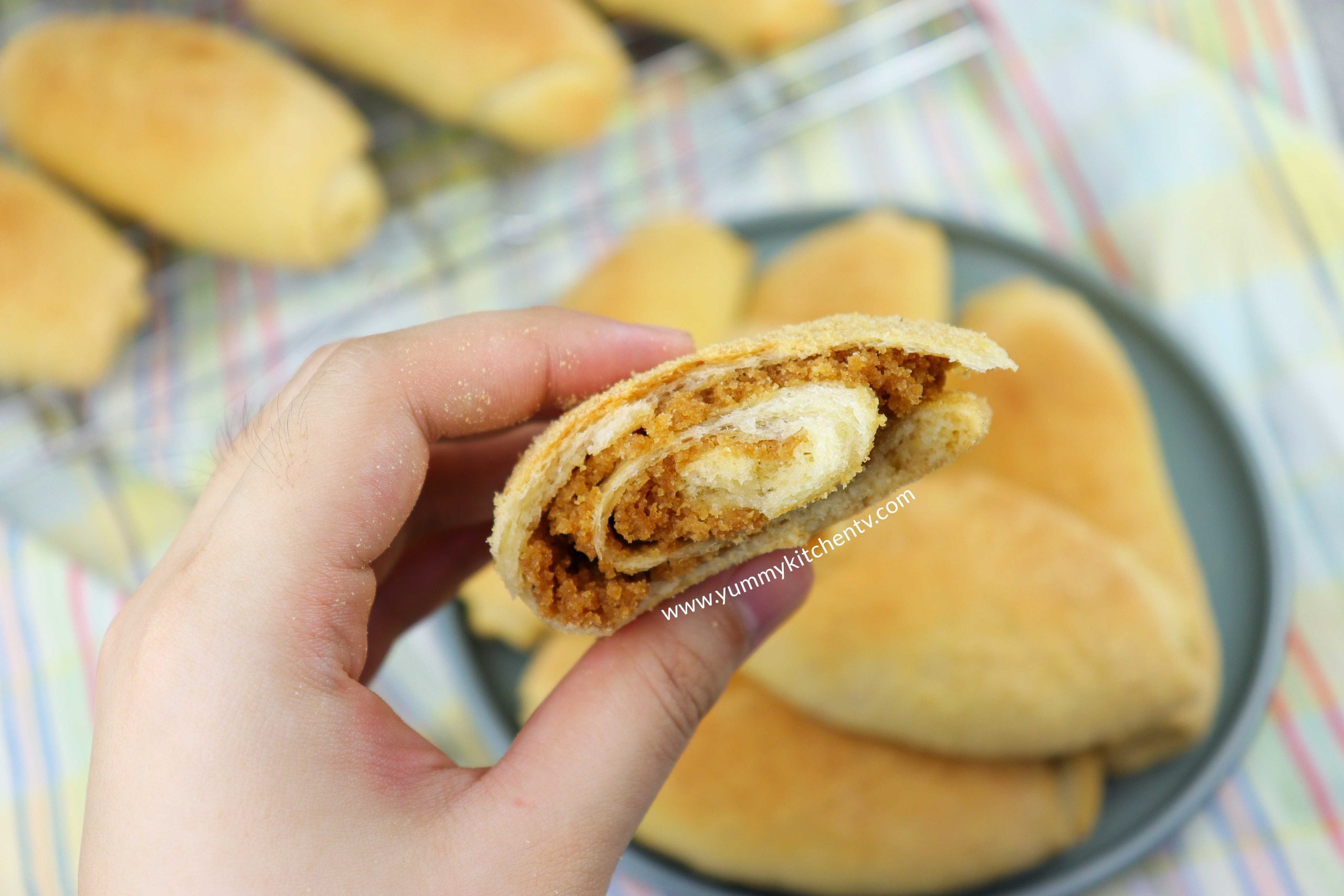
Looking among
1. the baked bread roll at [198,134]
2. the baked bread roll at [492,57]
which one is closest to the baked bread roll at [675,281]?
the baked bread roll at [492,57]

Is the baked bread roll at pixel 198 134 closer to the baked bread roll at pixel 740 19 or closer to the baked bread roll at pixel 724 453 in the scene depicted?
the baked bread roll at pixel 740 19

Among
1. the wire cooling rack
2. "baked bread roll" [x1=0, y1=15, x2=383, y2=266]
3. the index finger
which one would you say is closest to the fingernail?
the index finger

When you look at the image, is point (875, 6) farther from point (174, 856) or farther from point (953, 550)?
point (174, 856)

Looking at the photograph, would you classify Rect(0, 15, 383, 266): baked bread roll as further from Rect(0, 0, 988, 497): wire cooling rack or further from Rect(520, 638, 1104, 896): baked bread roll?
Rect(520, 638, 1104, 896): baked bread roll

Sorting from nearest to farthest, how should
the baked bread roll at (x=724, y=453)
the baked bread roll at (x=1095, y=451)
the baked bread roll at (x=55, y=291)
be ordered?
the baked bread roll at (x=724, y=453)
the baked bread roll at (x=1095, y=451)
the baked bread roll at (x=55, y=291)

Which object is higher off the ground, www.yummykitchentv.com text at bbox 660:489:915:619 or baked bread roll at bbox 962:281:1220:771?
www.yummykitchentv.com text at bbox 660:489:915:619

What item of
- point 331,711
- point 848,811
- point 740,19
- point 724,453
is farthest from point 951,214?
point 331,711

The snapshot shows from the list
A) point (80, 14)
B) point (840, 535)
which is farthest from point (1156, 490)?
point (80, 14)
